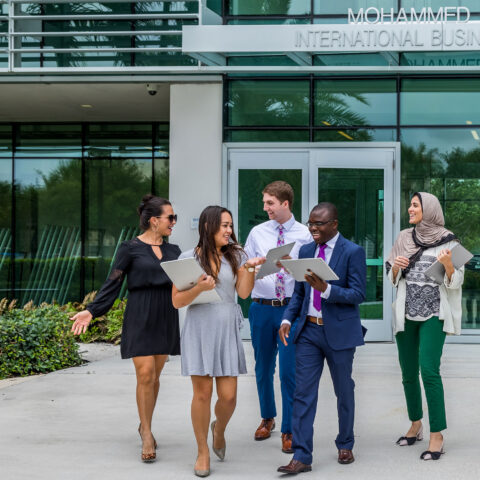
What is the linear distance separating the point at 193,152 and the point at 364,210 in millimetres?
2816

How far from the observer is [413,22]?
→ 1170 centimetres

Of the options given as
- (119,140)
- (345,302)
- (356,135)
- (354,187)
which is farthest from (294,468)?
(119,140)

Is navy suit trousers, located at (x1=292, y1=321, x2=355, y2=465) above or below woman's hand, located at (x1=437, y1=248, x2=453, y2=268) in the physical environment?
below

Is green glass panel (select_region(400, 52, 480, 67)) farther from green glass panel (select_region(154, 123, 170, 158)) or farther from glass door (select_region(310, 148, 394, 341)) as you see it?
green glass panel (select_region(154, 123, 170, 158))

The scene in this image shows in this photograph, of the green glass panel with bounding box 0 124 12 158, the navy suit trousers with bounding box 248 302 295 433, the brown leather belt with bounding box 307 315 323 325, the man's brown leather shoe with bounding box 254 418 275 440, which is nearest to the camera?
the brown leather belt with bounding box 307 315 323 325

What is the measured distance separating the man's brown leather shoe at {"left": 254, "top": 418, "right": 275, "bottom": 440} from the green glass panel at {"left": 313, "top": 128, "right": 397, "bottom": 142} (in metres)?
7.04

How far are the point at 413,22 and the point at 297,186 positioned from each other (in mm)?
2976

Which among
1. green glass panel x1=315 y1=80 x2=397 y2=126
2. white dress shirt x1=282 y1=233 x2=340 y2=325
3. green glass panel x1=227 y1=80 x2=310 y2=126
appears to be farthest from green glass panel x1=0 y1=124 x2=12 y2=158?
white dress shirt x1=282 y1=233 x2=340 y2=325

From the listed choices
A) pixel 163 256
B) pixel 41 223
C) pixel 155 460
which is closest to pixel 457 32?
pixel 163 256

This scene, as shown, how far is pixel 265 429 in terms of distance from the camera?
6.63 meters

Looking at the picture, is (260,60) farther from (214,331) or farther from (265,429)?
(214,331)

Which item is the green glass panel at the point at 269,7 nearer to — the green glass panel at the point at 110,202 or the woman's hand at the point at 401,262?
the green glass panel at the point at 110,202

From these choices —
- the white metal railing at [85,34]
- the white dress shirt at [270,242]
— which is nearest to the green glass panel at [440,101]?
the white metal railing at [85,34]

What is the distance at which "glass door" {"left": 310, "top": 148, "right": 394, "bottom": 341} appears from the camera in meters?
12.8
